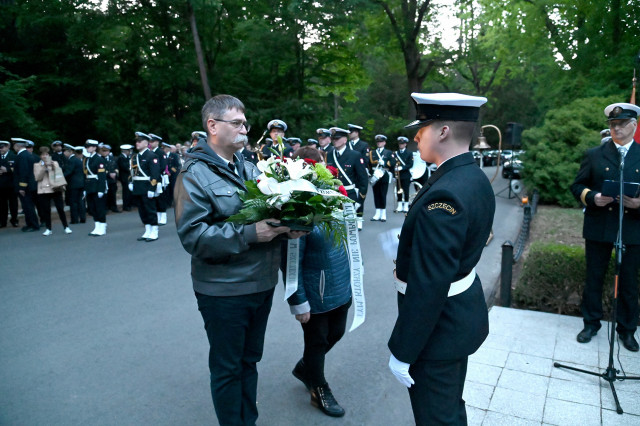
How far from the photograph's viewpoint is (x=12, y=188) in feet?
40.0

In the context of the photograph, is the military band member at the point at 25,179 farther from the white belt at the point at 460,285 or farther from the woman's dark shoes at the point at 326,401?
the white belt at the point at 460,285

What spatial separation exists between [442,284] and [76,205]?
42.8 feet

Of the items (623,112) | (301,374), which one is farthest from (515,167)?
(301,374)

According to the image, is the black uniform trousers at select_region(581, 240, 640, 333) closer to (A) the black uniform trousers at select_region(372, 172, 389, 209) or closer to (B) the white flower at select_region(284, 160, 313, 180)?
(B) the white flower at select_region(284, 160, 313, 180)

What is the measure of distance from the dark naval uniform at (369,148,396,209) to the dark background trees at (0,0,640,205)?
5124 millimetres

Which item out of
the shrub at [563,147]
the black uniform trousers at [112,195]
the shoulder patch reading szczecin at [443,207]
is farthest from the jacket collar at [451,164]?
the black uniform trousers at [112,195]

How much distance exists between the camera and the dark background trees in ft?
55.2

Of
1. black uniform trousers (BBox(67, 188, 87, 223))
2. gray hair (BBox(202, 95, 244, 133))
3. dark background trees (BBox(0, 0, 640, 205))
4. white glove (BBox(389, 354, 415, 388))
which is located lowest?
black uniform trousers (BBox(67, 188, 87, 223))

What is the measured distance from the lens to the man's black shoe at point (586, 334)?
451 centimetres

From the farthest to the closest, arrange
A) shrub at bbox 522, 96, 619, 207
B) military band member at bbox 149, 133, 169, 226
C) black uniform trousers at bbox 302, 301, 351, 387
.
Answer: shrub at bbox 522, 96, 619, 207, military band member at bbox 149, 133, 169, 226, black uniform trousers at bbox 302, 301, 351, 387

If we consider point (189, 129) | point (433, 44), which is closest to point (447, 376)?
point (189, 129)

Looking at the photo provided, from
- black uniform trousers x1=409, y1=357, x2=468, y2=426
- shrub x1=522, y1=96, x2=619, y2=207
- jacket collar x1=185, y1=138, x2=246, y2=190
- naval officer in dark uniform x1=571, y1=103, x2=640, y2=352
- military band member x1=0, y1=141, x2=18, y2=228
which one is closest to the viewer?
black uniform trousers x1=409, y1=357, x2=468, y2=426

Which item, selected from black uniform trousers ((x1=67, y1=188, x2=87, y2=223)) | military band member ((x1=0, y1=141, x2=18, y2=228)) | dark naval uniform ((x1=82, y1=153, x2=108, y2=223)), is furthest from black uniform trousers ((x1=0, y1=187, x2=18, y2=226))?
dark naval uniform ((x1=82, y1=153, x2=108, y2=223))

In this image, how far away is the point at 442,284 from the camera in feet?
6.75
